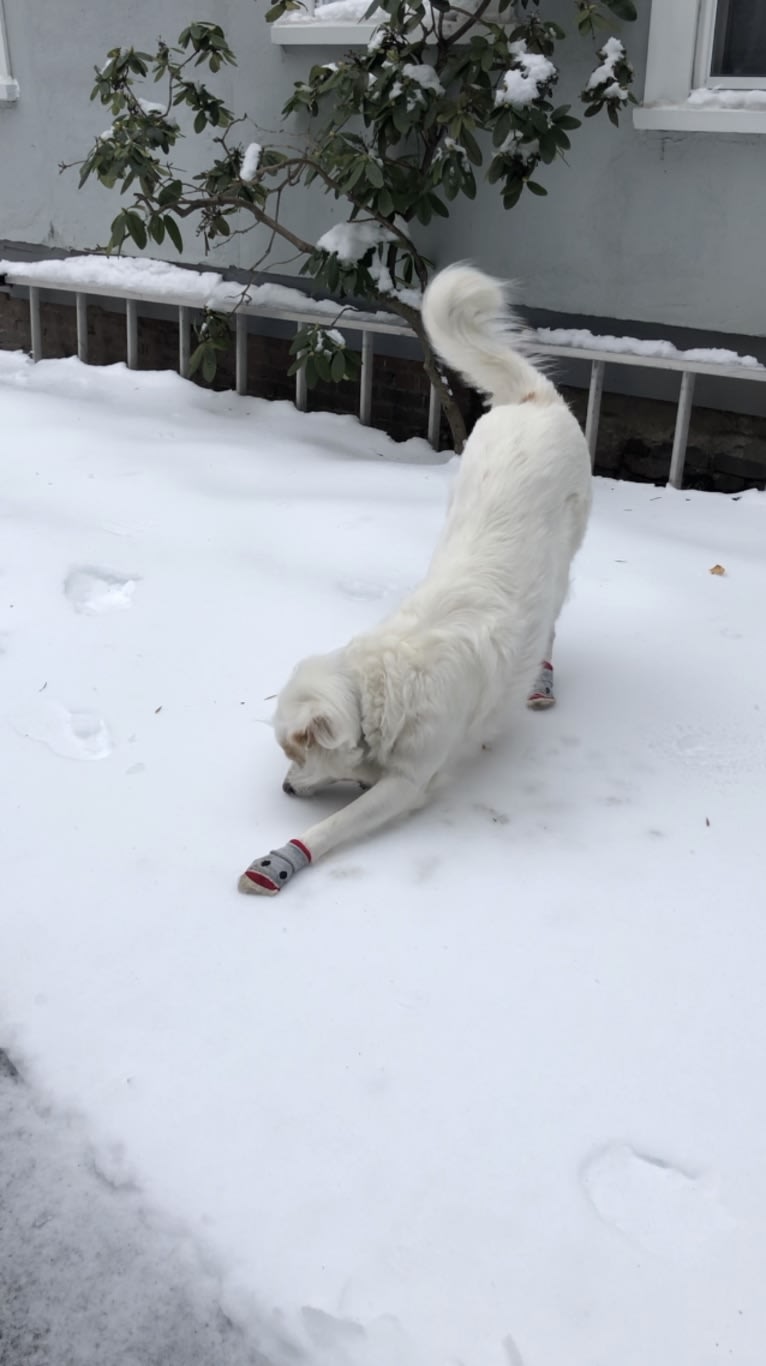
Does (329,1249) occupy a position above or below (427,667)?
below

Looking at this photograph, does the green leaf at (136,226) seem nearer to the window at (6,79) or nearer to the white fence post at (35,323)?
the white fence post at (35,323)

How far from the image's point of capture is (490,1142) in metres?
1.90

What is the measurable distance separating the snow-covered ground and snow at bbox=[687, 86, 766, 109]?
2163mm

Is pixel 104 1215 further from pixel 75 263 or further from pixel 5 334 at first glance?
pixel 5 334

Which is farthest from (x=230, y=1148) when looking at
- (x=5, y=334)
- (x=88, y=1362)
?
(x=5, y=334)

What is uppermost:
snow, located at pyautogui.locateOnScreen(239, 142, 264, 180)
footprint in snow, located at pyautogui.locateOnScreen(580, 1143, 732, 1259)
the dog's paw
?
snow, located at pyautogui.locateOnScreen(239, 142, 264, 180)

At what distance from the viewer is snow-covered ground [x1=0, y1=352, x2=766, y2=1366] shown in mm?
1695

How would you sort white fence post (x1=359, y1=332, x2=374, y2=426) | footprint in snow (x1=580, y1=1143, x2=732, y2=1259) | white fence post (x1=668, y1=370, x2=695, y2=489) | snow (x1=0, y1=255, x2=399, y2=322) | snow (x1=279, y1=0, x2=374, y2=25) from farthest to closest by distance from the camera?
snow (x1=0, y1=255, x2=399, y2=322), white fence post (x1=359, y1=332, x2=374, y2=426), snow (x1=279, y1=0, x2=374, y2=25), white fence post (x1=668, y1=370, x2=695, y2=489), footprint in snow (x1=580, y1=1143, x2=732, y2=1259)

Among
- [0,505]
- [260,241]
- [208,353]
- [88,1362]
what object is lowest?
[88,1362]

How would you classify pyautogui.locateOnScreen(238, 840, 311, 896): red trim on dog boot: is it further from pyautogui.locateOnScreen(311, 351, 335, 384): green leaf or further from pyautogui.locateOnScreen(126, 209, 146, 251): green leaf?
pyautogui.locateOnScreen(126, 209, 146, 251): green leaf

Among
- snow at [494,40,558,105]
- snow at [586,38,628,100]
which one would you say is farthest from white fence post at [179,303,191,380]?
snow at [586,38,628,100]

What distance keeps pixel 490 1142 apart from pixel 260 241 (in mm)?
5705

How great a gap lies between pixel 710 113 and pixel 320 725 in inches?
144

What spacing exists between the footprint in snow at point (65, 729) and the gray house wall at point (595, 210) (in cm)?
349
